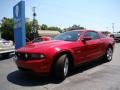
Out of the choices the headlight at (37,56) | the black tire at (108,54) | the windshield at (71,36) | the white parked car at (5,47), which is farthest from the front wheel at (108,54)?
the white parked car at (5,47)

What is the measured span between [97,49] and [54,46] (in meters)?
2.49

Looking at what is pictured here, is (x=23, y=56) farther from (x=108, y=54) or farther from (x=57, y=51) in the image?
(x=108, y=54)

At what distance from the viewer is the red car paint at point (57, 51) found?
5.64m

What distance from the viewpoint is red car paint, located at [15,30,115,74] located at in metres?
5.64

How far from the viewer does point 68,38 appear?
7160 millimetres

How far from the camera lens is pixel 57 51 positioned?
583 cm

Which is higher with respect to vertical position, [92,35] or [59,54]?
[92,35]

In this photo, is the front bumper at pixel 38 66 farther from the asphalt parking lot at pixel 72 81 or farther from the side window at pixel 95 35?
the side window at pixel 95 35

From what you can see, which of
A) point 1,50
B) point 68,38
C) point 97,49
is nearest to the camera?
point 68,38

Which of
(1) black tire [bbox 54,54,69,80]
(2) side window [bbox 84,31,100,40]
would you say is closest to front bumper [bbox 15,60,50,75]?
(1) black tire [bbox 54,54,69,80]

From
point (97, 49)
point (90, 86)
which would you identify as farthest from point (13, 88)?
point (97, 49)

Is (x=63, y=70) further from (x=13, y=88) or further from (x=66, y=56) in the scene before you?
(x=13, y=88)

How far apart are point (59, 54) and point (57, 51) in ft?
0.50

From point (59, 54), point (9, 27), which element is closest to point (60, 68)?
point (59, 54)
